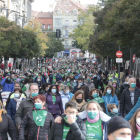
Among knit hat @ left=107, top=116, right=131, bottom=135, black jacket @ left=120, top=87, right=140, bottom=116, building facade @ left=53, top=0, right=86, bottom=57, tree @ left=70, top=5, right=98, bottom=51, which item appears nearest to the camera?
knit hat @ left=107, top=116, right=131, bottom=135

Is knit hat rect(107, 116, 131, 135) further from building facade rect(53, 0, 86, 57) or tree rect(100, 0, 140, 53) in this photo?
building facade rect(53, 0, 86, 57)

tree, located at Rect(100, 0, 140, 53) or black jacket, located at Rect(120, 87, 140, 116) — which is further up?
tree, located at Rect(100, 0, 140, 53)

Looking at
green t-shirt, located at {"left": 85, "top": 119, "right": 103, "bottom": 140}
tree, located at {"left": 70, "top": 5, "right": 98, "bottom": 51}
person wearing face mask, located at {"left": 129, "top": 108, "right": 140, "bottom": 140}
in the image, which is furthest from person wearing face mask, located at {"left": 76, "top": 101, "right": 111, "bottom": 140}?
tree, located at {"left": 70, "top": 5, "right": 98, "bottom": 51}

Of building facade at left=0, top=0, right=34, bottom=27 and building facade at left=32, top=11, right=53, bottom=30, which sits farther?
building facade at left=32, top=11, right=53, bottom=30

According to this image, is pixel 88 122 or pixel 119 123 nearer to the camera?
pixel 119 123

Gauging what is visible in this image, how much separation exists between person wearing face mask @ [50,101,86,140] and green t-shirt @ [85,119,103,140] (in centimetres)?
18

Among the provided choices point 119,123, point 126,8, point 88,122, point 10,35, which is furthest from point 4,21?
point 119,123

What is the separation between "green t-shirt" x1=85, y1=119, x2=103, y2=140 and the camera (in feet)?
17.5

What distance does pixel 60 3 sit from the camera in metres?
125

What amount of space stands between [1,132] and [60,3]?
398 feet

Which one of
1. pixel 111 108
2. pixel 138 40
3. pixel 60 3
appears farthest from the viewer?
pixel 60 3

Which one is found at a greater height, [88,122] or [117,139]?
[117,139]

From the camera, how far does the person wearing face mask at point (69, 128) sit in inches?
195

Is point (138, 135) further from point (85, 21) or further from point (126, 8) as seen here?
point (85, 21)
